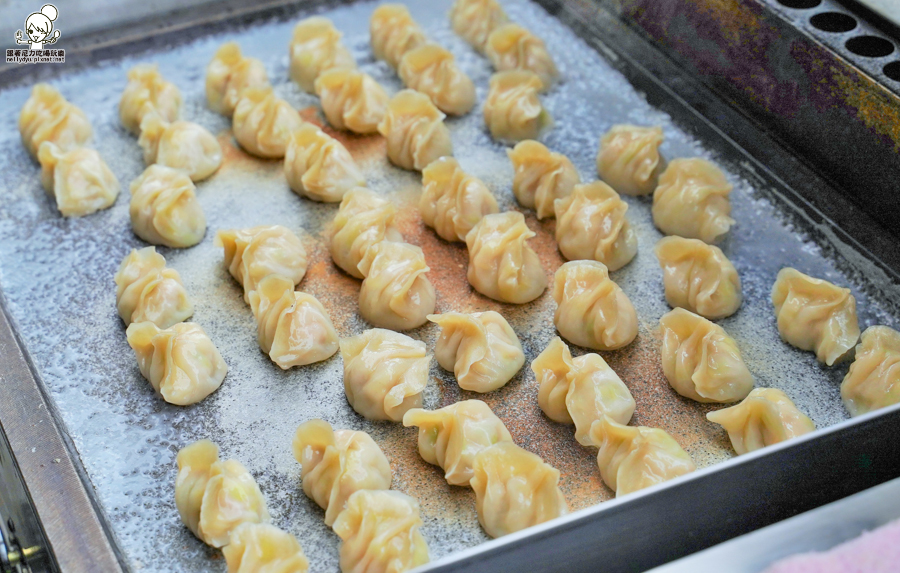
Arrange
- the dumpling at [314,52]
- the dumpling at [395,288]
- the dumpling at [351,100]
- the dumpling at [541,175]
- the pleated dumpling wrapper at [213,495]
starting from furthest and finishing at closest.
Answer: the dumpling at [314,52] → the dumpling at [351,100] → the dumpling at [541,175] → the dumpling at [395,288] → the pleated dumpling wrapper at [213,495]

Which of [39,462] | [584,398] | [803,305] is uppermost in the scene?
[803,305]

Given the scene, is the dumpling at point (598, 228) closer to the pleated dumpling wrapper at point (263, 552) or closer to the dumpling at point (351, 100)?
the dumpling at point (351, 100)

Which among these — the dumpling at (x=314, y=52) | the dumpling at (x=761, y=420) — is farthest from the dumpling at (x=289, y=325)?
the dumpling at (x=314, y=52)

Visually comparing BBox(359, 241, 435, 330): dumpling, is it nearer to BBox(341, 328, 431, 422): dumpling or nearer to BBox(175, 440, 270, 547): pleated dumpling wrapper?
BBox(341, 328, 431, 422): dumpling

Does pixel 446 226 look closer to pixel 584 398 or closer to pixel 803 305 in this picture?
pixel 584 398

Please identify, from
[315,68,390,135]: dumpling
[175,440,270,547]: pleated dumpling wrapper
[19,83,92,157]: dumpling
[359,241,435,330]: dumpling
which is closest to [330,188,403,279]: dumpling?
[359,241,435,330]: dumpling

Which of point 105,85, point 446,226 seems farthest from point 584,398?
point 105,85
